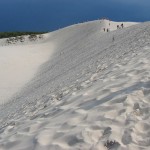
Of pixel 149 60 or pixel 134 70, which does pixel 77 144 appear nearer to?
pixel 134 70

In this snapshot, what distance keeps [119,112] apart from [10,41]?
62750mm

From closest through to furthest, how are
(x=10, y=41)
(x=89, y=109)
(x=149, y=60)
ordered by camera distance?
(x=89, y=109)
(x=149, y=60)
(x=10, y=41)

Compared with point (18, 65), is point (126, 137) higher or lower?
higher

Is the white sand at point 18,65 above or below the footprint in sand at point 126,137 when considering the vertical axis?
below

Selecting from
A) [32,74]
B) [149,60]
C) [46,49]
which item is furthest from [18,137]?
[46,49]

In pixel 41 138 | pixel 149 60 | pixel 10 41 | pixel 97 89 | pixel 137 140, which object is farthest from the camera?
pixel 10 41

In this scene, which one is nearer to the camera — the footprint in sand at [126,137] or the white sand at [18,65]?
the footprint in sand at [126,137]

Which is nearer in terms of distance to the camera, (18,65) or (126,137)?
(126,137)

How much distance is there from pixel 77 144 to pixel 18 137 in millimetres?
1653

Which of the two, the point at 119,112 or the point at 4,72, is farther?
the point at 4,72

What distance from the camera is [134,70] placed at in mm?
12742

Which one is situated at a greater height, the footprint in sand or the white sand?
the footprint in sand

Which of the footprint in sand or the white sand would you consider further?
the white sand

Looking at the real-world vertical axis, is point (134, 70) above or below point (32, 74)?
above
